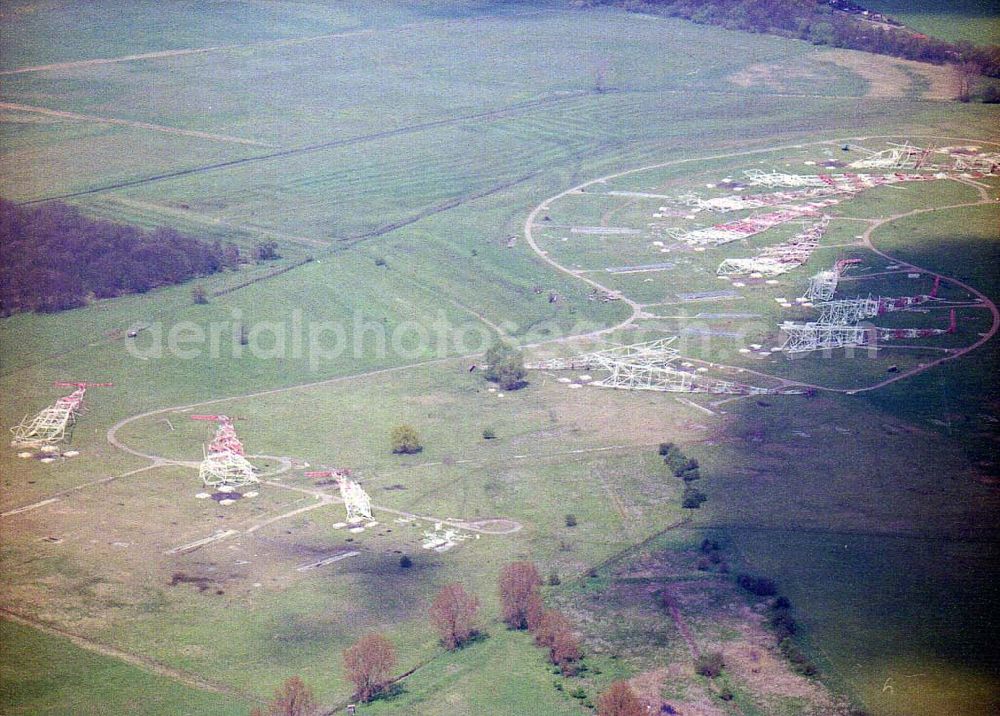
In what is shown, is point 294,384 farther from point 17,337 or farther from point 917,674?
point 917,674

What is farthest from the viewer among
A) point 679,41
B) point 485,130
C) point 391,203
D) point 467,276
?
point 679,41

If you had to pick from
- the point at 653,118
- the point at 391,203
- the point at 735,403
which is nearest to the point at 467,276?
the point at 391,203

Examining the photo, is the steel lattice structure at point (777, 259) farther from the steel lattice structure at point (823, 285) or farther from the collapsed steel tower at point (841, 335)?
the collapsed steel tower at point (841, 335)

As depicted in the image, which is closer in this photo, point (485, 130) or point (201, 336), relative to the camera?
point (201, 336)

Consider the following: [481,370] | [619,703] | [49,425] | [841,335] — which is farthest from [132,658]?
[841,335]

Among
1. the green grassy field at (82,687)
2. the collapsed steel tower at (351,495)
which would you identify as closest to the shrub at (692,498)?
the collapsed steel tower at (351,495)
